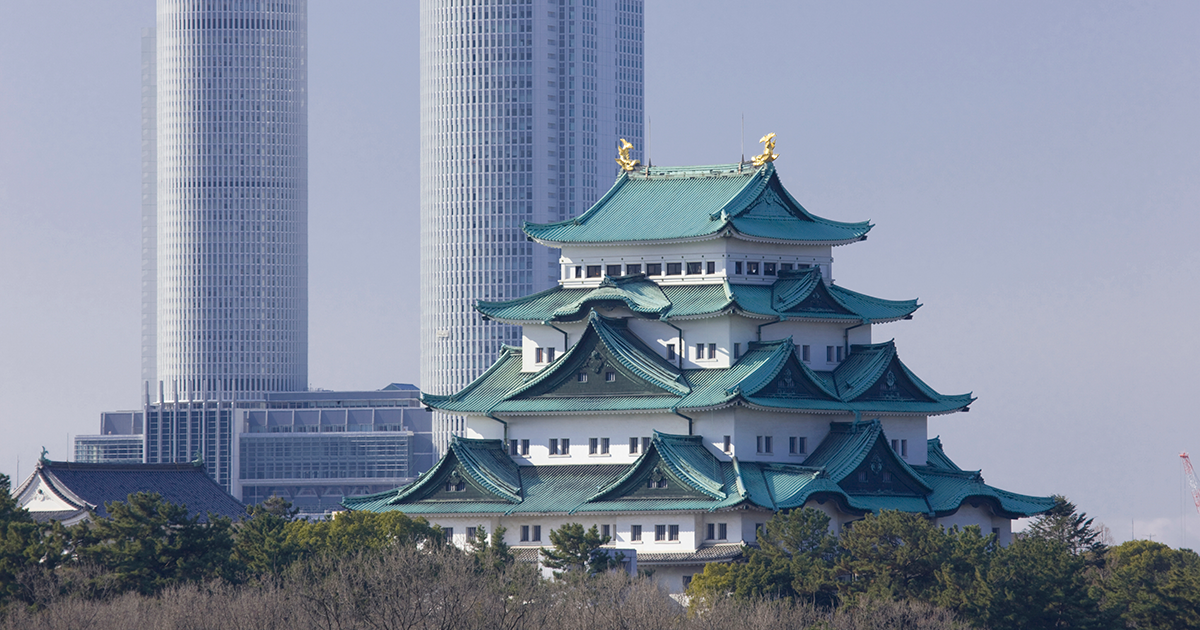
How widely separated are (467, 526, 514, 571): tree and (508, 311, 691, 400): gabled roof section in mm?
11322

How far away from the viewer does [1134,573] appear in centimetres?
11650

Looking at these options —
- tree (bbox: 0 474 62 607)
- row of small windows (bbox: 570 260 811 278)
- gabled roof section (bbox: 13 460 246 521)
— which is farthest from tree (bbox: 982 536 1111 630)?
gabled roof section (bbox: 13 460 246 521)

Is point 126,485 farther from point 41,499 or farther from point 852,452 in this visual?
point 852,452

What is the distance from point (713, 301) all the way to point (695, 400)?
6510 mm

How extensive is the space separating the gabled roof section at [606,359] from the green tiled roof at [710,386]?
0.05 meters

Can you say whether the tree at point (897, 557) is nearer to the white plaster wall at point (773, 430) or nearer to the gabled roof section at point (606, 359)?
the white plaster wall at point (773, 430)

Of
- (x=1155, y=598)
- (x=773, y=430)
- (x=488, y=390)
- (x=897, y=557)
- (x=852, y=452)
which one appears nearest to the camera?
(x=897, y=557)

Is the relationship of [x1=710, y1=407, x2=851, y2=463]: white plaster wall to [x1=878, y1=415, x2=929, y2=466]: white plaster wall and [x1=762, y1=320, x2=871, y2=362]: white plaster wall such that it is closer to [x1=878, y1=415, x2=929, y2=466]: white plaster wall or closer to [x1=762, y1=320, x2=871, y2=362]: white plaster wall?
[x1=878, y1=415, x2=929, y2=466]: white plaster wall

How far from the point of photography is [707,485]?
118m

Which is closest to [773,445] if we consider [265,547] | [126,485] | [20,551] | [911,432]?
[911,432]

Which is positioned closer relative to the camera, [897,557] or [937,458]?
[897,557]

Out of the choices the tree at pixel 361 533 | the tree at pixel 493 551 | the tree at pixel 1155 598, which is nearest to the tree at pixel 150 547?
the tree at pixel 361 533

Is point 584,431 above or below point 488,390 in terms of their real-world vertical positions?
below

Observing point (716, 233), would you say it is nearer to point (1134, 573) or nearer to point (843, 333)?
point (843, 333)
